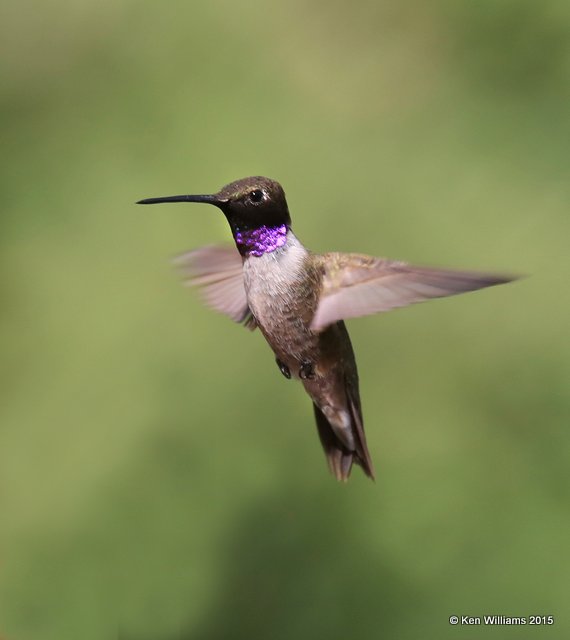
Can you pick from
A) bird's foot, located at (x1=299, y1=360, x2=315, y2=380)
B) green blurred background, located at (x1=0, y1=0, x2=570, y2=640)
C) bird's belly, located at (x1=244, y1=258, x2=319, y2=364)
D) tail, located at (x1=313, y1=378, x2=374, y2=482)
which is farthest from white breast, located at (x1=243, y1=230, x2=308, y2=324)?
green blurred background, located at (x1=0, y1=0, x2=570, y2=640)

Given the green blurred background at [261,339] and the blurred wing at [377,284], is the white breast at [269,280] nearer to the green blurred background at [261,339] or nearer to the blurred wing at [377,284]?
the blurred wing at [377,284]

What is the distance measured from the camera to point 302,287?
1169 millimetres

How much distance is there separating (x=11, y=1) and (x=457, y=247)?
1.95 m

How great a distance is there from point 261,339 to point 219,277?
1103 mm

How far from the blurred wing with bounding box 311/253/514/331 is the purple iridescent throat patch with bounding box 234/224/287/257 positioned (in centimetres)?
8

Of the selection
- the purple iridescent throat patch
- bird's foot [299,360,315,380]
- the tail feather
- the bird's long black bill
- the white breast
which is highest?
the bird's long black bill

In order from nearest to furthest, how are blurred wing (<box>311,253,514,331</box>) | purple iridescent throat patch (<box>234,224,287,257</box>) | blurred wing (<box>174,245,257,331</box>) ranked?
1. blurred wing (<box>311,253,514,331</box>)
2. purple iridescent throat patch (<box>234,224,287,257</box>)
3. blurred wing (<box>174,245,257,331</box>)

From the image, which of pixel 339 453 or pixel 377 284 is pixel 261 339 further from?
pixel 377 284

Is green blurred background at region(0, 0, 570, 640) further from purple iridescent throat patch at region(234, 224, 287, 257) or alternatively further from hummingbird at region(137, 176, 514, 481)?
purple iridescent throat patch at region(234, 224, 287, 257)

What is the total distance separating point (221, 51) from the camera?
3293mm

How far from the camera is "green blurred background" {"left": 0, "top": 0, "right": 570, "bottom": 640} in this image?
2.17 meters

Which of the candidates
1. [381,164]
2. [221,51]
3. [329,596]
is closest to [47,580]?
[329,596]

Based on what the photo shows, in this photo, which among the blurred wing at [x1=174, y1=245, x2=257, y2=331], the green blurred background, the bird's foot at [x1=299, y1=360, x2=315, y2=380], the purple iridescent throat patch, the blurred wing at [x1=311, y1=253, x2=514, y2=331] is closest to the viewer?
the blurred wing at [x1=311, y1=253, x2=514, y2=331]

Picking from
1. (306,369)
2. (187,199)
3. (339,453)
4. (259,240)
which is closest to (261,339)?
(339,453)
